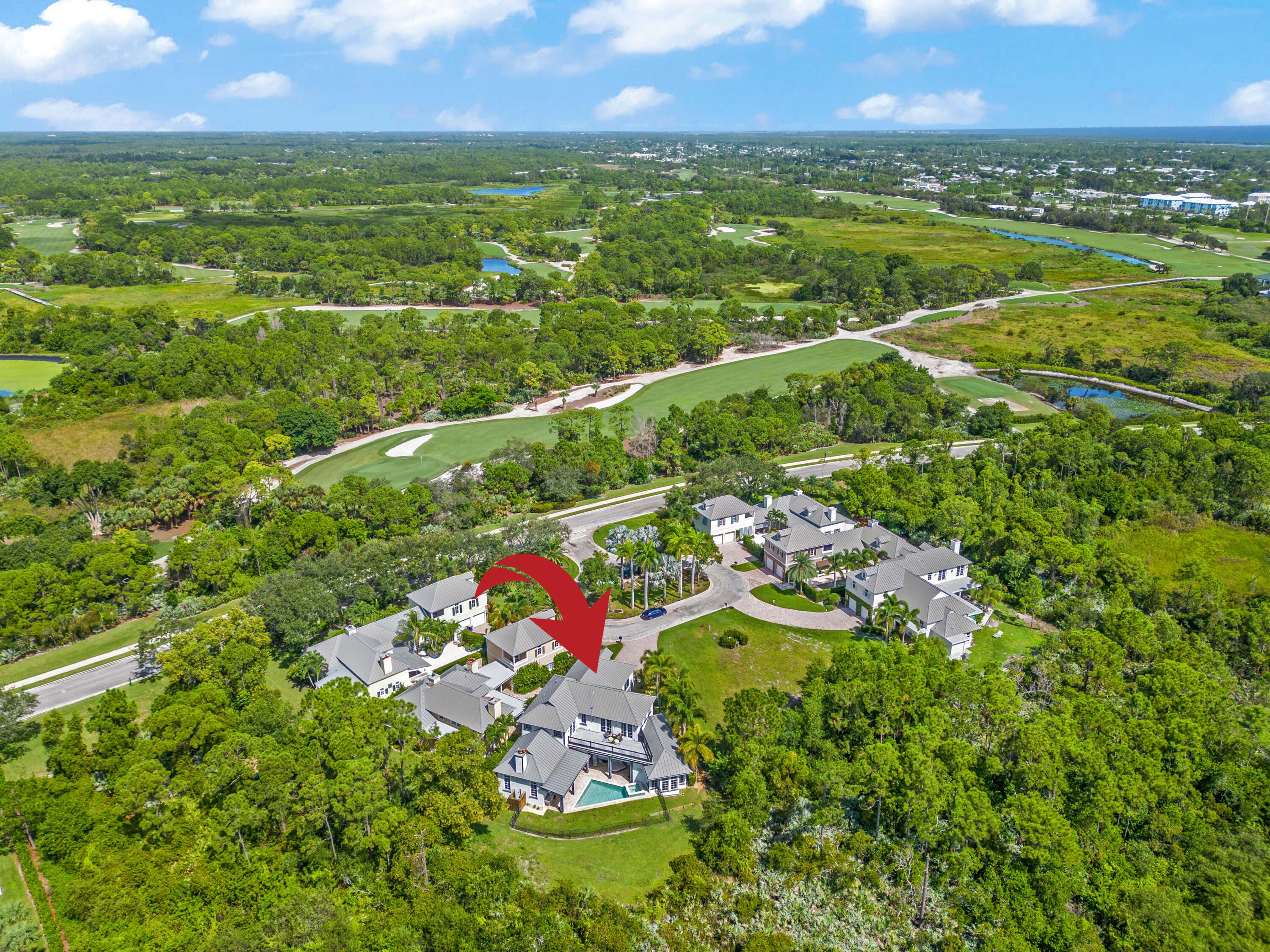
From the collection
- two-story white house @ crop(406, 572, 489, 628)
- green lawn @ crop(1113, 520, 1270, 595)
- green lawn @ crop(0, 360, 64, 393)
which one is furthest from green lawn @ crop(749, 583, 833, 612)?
green lawn @ crop(0, 360, 64, 393)

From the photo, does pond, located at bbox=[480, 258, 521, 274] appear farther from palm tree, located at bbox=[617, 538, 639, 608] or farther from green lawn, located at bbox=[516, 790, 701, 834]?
green lawn, located at bbox=[516, 790, 701, 834]

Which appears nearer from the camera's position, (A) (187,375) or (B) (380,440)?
(B) (380,440)

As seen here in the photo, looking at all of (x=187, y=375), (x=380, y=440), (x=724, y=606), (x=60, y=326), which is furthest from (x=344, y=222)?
(x=724, y=606)

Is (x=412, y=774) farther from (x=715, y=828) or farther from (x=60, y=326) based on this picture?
(x=60, y=326)

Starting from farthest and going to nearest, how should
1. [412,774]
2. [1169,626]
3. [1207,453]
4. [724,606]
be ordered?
1. [1207,453]
2. [724,606]
3. [1169,626]
4. [412,774]

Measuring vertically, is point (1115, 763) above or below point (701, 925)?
above

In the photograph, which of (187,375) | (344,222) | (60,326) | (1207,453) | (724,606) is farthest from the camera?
(344,222)

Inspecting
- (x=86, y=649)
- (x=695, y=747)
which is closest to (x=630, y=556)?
(x=695, y=747)
